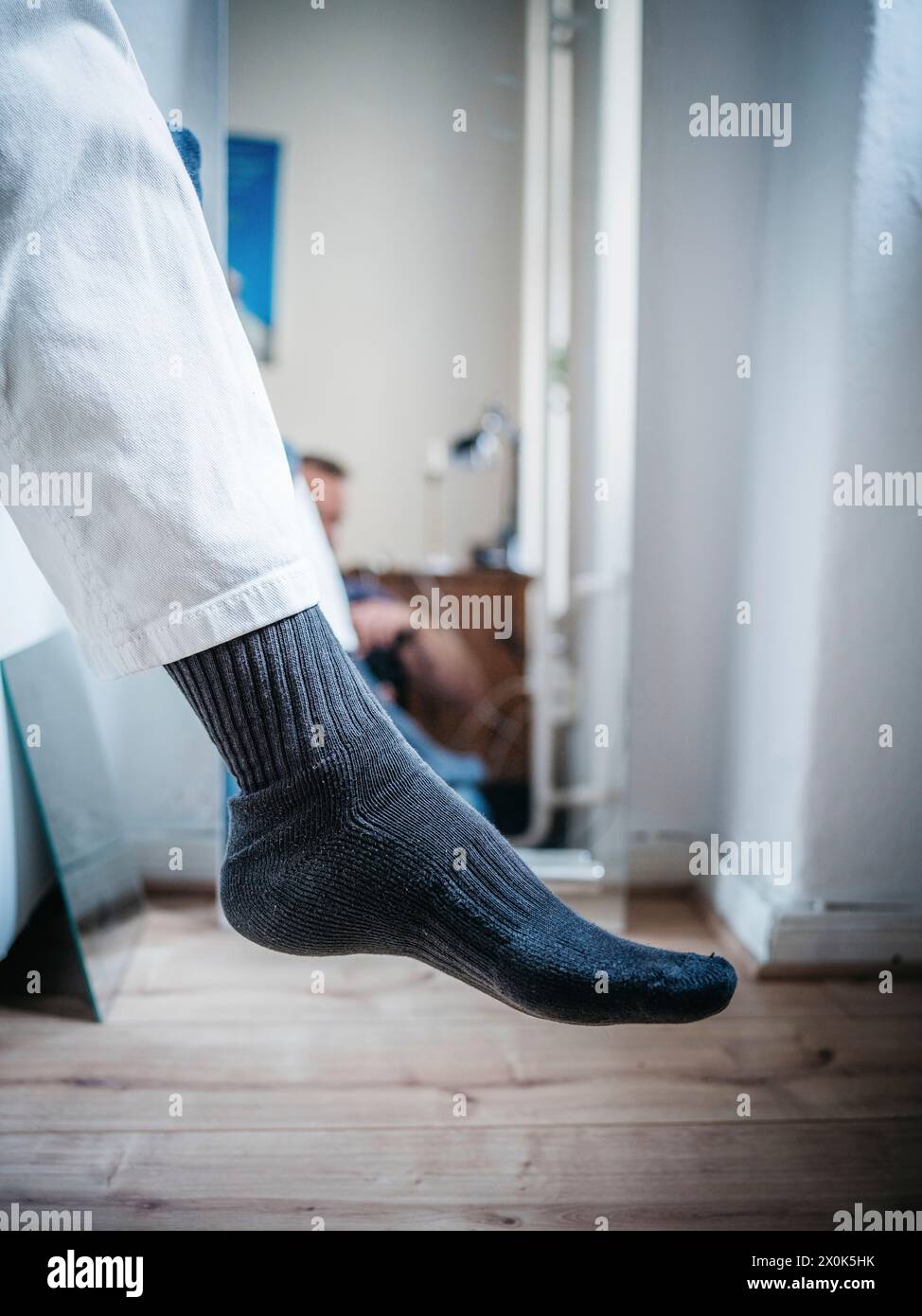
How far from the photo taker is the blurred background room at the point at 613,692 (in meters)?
0.73

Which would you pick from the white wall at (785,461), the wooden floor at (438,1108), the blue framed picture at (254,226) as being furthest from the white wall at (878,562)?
the blue framed picture at (254,226)

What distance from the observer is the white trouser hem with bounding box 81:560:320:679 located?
48 cm

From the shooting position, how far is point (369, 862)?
0.55 meters

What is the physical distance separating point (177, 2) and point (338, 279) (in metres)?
1.21

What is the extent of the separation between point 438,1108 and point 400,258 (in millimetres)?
2098

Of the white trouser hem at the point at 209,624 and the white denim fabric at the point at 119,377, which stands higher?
the white denim fabric at the point at 119,377

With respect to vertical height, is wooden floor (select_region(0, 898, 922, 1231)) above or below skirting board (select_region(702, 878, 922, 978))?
below

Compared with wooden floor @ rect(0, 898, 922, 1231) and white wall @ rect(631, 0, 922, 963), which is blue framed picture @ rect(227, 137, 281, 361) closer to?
white wall @ rect(631, 0, 922, 963)

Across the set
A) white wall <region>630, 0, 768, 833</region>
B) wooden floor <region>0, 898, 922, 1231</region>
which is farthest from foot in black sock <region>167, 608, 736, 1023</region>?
white wall <region>630, 0, 768, 833</region>

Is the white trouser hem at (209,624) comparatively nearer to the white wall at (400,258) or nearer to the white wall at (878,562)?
the white wall at (878,562)

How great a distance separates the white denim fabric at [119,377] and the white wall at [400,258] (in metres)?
1.62

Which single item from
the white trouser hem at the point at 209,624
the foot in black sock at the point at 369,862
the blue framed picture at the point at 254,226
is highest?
the blue framed picture at the point at 254,226

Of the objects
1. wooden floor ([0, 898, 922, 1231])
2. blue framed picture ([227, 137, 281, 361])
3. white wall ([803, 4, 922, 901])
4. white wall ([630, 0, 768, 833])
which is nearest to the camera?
wooden floor ([0, 898, 922, 1231])
